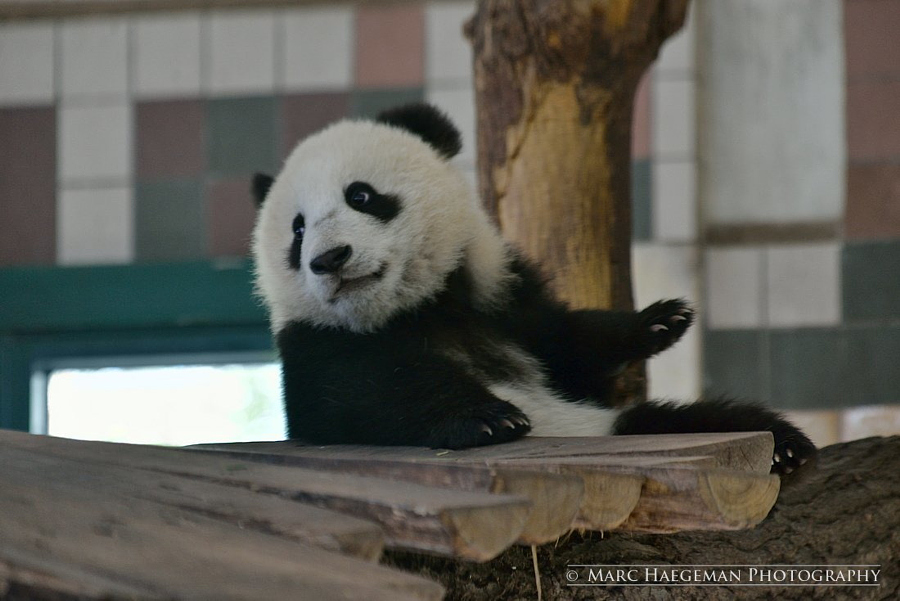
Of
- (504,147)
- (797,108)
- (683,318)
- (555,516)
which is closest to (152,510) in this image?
(555,516)

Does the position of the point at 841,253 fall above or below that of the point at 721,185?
below

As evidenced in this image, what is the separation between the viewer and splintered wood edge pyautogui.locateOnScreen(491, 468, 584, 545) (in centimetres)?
147

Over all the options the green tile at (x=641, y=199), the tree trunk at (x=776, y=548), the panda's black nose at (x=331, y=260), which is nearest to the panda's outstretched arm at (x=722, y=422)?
the tree trunk at (x=776, y=548)

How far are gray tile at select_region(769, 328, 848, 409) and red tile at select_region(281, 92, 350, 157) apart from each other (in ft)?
6.70

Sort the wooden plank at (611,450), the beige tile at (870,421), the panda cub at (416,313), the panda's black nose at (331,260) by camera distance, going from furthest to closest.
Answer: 1. the beige tile at (870,421)
2. the panda's black nose at (331,260)
3. the panda cub at (416,313)
4. the wooden plank at (611,450)

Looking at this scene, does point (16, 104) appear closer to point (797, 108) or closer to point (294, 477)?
point (797, 108)

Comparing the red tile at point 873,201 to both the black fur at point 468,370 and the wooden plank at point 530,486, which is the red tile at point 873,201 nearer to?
the black fur at point 468,370

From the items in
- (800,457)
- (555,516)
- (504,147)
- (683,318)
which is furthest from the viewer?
(504,147)

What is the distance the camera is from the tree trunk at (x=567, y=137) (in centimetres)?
284

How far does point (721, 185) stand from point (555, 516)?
3.13 m

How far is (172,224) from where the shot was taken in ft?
15.2

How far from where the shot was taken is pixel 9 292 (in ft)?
15.1

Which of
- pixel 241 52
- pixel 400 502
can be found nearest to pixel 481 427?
pixel 400 502

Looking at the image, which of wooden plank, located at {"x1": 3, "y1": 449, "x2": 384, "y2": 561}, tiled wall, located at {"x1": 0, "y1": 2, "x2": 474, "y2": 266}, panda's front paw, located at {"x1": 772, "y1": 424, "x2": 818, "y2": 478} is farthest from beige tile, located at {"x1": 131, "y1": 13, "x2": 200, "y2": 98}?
panda's front paw, located at {"x1": 772, "y1": 424, "x2": 818, "y2": 478}
